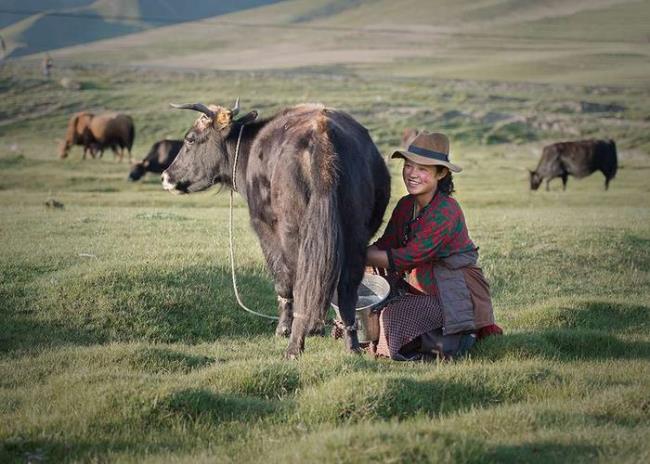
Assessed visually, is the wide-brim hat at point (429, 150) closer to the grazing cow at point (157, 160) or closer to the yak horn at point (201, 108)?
the yak horn at point (201, 108)

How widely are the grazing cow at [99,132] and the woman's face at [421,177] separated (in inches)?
1182

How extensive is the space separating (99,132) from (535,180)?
18393 mm

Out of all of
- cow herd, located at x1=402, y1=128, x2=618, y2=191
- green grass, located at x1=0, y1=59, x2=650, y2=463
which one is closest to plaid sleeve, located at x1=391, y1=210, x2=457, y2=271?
green grass, located at x1=0, y1=59, x2=650, y2=463

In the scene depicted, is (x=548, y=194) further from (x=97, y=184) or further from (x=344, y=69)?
(x=344, y=69)

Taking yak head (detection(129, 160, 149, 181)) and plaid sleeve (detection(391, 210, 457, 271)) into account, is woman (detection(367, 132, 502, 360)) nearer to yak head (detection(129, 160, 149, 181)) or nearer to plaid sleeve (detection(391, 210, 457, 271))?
plaid sleeve (detection(391, 210, 457, 271))

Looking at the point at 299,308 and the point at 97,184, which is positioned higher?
the point at 299,308

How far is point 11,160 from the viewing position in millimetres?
29938

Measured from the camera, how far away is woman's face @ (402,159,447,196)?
6.63 metres

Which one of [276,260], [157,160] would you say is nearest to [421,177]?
[276,260]

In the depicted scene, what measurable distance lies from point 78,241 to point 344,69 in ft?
306

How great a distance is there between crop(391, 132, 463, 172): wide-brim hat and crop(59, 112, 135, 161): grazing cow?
30069 mm

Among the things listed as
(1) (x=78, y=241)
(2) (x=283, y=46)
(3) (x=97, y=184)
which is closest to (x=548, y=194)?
(3) (x=97, y=184)

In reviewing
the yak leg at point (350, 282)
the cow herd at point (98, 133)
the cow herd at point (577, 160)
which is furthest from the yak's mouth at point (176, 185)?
the cow herd at point (98, 133)

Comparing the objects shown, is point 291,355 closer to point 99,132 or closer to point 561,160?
point 561,160
